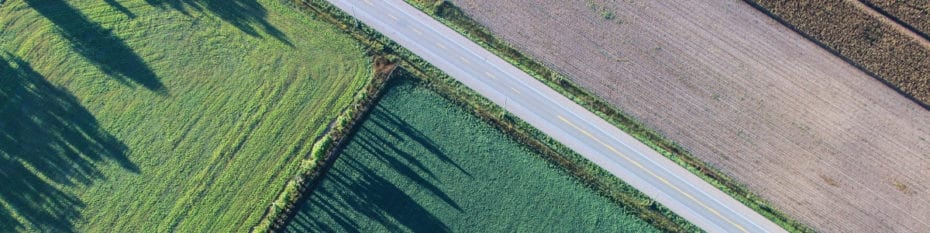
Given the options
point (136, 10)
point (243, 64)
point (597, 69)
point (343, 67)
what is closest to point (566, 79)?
point (597, 69)

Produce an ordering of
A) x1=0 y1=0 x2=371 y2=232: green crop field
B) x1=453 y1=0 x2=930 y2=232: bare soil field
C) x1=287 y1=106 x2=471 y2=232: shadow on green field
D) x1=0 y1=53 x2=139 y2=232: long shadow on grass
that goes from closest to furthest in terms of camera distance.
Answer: x1=0 y1=53 x2=139 y2=232: long shadow on grass, x1=287 y1=106 x2=471 y2=232: shadow on green field, x1=0 y1=0 x2=371 y2=232: green crop field, x1=453 y1=0 x2=930 y2=232: bare soil field

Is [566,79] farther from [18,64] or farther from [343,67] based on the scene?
[18,64]

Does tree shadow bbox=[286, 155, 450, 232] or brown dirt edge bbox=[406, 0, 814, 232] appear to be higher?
brown dirt edge bbox=[406, 0, 814, 232]

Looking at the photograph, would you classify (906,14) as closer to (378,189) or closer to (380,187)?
(380,187)

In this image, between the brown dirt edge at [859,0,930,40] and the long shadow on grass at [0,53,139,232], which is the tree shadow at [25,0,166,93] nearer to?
the long shadow on grass at [0,53,139,232]

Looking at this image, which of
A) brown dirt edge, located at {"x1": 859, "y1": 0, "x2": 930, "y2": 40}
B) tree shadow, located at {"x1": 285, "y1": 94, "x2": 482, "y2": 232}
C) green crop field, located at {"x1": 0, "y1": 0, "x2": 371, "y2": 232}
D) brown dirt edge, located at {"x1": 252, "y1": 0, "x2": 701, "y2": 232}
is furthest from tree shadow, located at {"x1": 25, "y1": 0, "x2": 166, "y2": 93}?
brown dirt edge, located at {"x1": 859, "y1": 0, "x2": 930, "y2": 40}

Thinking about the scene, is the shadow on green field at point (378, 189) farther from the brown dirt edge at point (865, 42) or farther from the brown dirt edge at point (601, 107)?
the brown dirt edge at point (865, 42)
